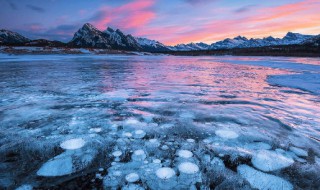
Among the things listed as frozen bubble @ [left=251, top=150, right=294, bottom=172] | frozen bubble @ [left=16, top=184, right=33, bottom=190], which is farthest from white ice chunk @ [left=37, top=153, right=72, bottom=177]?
frozen bubble @ [left=251, top=150, right=294, bottom=172]

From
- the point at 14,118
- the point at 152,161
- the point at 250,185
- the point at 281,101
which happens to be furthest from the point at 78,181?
the point at 281,101

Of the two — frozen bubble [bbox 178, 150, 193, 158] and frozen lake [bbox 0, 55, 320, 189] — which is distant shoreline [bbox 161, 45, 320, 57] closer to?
frozen lake [bbox 0, 55, 320, 189]

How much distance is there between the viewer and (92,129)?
3439 millimetres

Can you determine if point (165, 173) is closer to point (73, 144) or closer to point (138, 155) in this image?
point (138, 155)

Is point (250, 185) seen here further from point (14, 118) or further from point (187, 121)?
point (14, 118)

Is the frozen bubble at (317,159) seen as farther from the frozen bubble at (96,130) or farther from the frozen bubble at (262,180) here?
the frozen bubble at (96,130)

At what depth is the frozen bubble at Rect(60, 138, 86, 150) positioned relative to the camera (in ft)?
9.23

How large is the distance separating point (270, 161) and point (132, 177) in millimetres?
1692

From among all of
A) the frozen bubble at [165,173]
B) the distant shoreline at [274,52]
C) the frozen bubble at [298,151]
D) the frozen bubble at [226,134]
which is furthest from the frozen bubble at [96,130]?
the distant shoreline at [274,52]

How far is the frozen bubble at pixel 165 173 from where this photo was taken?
7.22 feet

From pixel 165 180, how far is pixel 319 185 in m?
1.57

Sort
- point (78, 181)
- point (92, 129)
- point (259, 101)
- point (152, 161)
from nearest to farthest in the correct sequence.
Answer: point (78, 181), point (152, 161), point (92, 129), point (259, 101)

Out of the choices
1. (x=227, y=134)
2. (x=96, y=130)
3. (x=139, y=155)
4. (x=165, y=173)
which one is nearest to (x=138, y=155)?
(x=139, y=155)

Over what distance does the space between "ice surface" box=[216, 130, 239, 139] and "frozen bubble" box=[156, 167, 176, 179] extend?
4.19 feet
